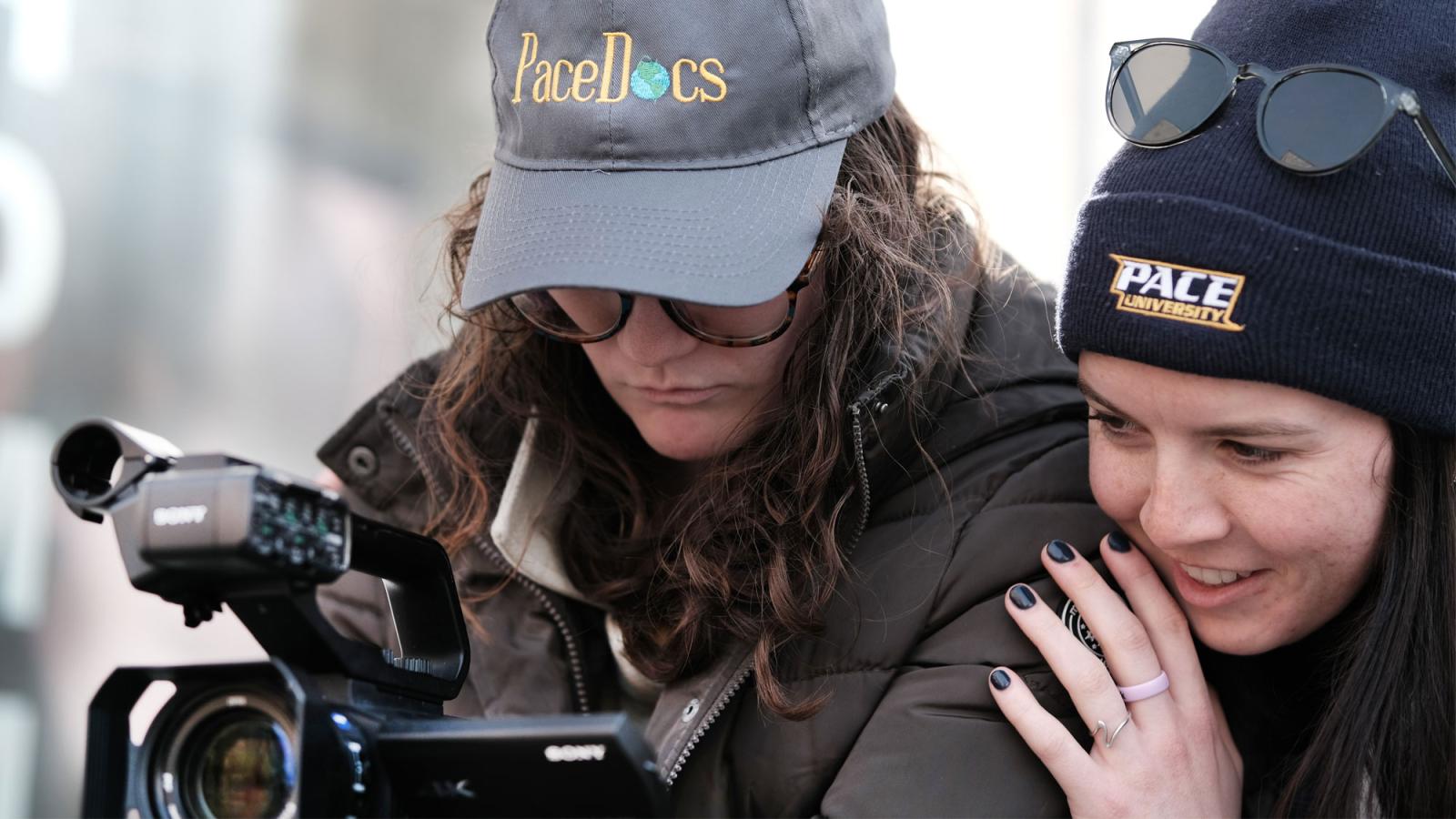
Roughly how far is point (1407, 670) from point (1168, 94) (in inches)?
25.5

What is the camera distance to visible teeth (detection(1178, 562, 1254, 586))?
61.1 inches

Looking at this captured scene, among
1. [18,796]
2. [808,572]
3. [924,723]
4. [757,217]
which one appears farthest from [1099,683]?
[18,796]

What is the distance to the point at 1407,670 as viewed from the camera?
59.3 inches

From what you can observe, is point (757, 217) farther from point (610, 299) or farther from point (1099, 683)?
point (1099, 683)

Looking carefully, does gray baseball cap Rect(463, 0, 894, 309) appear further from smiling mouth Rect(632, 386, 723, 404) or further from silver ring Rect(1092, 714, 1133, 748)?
silver ring Rect(1092, 714, 1133, 748)

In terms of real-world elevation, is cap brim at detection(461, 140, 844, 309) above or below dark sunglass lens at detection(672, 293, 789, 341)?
above

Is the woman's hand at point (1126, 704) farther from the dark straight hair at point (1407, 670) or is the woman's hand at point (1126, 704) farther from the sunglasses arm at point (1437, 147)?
the sunglasses arm at point (1437, 147)

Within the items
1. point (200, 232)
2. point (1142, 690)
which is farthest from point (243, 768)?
point (200, 232)

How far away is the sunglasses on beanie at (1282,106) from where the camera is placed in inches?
54.9

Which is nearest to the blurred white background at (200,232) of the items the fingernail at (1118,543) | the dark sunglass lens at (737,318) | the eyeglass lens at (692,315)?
the eyeglass lens at (692,315)

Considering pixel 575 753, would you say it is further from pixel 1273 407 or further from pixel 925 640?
pixel 1273 407

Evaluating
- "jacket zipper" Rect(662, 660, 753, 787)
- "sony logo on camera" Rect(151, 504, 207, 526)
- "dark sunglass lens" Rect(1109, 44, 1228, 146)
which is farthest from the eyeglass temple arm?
"sony logo on camera" Rect(151, 504, 207, 526)

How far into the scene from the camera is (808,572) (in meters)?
1.70

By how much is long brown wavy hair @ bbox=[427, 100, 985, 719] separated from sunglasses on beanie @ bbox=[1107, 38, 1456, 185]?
0.30m
